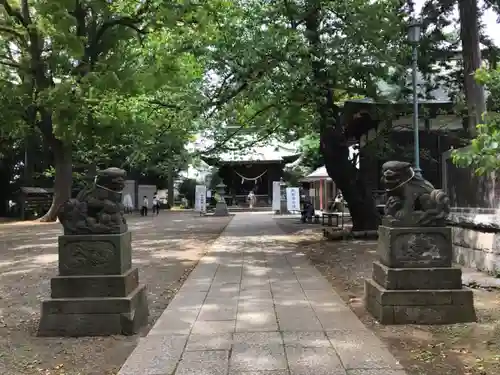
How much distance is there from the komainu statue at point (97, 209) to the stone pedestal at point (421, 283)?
2976 mm

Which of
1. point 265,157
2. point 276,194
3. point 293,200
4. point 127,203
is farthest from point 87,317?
point 265,157

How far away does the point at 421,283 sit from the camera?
18.1 feet

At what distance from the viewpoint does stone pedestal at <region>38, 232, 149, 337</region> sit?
5.20 meters

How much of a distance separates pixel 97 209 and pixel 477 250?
6.56 metres

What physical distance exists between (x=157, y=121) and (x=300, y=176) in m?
15.7

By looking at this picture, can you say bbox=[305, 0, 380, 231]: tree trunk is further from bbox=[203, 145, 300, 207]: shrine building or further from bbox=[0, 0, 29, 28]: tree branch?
bbox=[203, 145, 300, 207]: shrine building

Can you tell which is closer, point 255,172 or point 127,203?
point 127,203

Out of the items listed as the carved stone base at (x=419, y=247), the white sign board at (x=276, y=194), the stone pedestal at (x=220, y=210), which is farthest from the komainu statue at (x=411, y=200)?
the stone pedestal at (x=220, y=210)

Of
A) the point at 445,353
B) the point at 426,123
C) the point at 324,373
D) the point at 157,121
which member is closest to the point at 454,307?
the point at 445,353

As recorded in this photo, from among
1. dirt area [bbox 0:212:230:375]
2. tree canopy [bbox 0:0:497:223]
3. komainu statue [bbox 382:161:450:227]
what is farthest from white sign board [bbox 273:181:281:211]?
komainu statue [bbox 382:161:450:227]

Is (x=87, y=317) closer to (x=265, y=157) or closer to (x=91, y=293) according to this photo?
(x=91, y=293)

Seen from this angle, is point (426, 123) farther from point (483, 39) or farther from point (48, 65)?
Result: point (48, 65)

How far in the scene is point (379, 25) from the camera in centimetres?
1054

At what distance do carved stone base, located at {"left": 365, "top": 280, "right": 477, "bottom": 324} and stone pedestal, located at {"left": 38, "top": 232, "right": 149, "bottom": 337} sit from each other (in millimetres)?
2706
